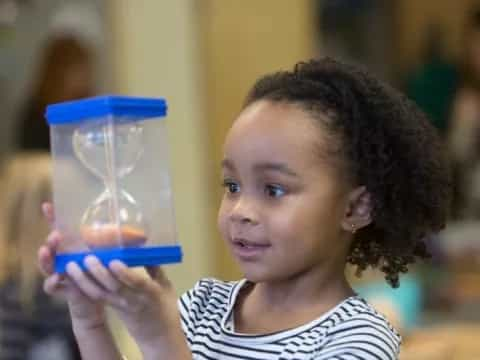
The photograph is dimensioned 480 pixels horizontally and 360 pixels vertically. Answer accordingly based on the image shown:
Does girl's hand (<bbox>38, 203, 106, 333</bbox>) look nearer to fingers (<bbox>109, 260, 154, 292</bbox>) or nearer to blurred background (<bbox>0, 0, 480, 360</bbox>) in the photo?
fingers (<bbox>109, 260, 154, 292</bbox>)

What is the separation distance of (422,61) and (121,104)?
3.99 m

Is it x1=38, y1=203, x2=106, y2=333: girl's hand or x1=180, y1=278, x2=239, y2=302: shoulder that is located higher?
x1=38, y1=203, x2=106, y2=333: girl's hand

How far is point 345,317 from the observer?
3.72 ft

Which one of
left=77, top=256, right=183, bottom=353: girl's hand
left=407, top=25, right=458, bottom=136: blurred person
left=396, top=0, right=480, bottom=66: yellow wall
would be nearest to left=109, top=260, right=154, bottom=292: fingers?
left=77, top=256, right=183, bottom=353: girl's hand

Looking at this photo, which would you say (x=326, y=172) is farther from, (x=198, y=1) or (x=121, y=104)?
(x=198, y=1)

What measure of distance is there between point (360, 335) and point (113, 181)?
0.32 m

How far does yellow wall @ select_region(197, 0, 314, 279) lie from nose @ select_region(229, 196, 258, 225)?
109 inches

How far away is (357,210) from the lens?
1.18 metres

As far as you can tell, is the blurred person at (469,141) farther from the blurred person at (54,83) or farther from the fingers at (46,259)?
the fingers at (46,259)

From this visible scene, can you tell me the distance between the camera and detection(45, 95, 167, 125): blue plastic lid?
3.36 feet

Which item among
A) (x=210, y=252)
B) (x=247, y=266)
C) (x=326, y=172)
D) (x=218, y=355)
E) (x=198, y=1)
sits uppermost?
(x=198, y=1)

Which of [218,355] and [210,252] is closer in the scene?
[218,355]

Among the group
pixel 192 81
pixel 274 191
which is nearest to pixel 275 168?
Answer: pixel 274 191

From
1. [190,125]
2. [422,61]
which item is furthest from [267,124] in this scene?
[422,61]
